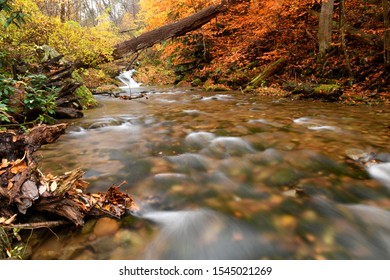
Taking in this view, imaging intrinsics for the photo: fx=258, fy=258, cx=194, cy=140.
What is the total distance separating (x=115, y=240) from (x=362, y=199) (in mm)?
2200

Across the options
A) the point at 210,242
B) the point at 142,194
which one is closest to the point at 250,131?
the point at 142,194

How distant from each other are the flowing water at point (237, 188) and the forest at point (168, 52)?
1.04ft

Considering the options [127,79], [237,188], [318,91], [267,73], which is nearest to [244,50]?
[267,73]

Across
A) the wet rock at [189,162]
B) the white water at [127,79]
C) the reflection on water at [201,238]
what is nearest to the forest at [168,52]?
the reflection on water at [201,238]

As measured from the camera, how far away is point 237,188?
2656 mm

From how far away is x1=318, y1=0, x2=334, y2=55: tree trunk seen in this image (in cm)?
879

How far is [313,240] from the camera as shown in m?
1.88

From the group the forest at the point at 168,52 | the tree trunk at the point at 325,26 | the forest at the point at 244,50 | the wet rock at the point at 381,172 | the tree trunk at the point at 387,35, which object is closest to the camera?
the forest at the point at 168,52

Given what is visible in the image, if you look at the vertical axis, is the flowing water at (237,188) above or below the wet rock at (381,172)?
above

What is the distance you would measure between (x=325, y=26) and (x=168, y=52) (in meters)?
10.3

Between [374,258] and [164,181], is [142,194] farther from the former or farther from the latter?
[374,258]

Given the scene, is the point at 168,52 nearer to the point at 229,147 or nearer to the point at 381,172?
the point at 229,147

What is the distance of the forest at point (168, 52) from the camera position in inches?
79.5

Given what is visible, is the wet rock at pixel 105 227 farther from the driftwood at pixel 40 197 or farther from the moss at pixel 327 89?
the moss at pixel 327 89
